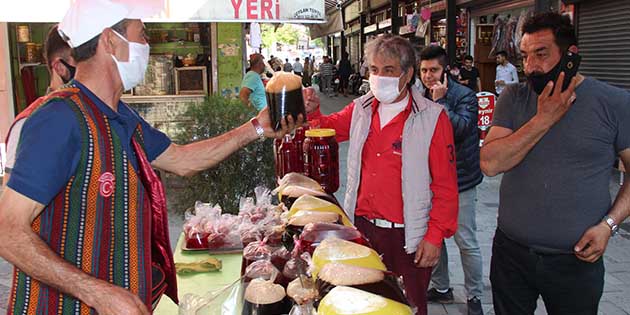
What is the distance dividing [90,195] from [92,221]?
85 mm

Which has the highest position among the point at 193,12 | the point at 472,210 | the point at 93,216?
the point at 193,12

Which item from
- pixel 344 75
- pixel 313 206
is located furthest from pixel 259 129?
pixel 344 75

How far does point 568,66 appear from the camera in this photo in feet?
8.32

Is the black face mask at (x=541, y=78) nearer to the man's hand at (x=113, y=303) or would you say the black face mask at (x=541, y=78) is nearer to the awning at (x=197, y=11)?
the man's hand at (x=113, y=303)

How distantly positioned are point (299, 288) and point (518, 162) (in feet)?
4.59

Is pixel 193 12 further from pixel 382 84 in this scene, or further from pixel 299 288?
pixel 299 288

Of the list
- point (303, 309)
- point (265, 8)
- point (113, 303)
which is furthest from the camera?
point (265, 8)

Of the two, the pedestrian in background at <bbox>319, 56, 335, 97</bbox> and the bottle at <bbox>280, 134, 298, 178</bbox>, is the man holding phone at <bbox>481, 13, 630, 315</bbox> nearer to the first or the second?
the bottle at <bbox>280, 134, 298, 178</bbox>

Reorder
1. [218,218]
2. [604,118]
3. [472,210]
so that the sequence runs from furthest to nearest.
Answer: [472,210] < [218,218] < [604,118]

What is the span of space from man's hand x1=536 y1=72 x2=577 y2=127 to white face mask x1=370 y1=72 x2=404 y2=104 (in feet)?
2.68

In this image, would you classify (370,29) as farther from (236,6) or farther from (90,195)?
(90,195)

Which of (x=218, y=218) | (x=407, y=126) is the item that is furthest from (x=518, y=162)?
(x=218, y=218)

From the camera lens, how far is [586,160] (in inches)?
104

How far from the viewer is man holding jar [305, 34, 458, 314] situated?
3021 mm
